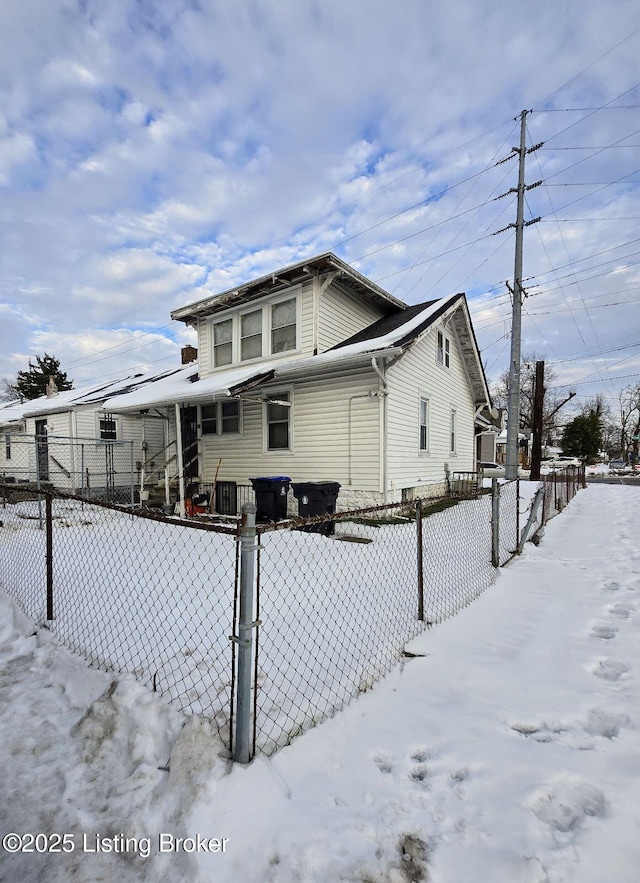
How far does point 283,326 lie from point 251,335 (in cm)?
120

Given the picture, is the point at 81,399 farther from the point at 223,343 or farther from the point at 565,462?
the point at 565,462

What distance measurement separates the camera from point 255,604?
414 centimetres

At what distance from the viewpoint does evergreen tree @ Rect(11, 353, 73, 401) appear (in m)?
37.5

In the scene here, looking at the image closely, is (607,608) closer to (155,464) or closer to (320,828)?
(320,828)

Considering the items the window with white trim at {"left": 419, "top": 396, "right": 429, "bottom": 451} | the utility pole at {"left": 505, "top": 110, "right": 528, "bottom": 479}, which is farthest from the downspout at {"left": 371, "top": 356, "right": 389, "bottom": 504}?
the utility pole at {"left": 505, "top": 110, "right": 528, "bottom": 479}

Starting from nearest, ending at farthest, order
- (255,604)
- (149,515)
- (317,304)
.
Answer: (149,515)
(255,604)
(317,304)

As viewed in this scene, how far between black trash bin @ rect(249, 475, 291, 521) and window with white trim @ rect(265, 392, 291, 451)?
1859 millimetres

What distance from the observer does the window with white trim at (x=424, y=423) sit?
1155 cm

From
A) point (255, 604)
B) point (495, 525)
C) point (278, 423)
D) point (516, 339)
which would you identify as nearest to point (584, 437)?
point (516, 339)

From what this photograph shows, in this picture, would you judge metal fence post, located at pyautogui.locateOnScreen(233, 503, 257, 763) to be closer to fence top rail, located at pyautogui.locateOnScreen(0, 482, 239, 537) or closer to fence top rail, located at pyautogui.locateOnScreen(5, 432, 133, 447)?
fence top rail, located at pyautogui.locateOnScreen(0, 482, 239, 537)

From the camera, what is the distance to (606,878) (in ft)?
4.89

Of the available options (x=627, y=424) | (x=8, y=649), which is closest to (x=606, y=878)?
(x=8, y=649)

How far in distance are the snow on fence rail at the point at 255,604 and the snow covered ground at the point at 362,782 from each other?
0.85 feet

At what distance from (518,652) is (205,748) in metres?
2.42
